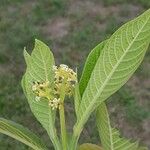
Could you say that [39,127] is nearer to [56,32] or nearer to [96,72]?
[56,32]

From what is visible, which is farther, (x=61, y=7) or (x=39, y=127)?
(x=61, y=7)

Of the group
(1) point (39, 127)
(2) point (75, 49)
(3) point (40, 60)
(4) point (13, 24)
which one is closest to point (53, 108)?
(3) point (40, 60)

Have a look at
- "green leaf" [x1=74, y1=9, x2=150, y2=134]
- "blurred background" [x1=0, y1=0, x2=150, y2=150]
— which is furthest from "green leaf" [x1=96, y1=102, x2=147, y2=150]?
"blurred background" [x1=0, y1=0, x2=150, y2=150]

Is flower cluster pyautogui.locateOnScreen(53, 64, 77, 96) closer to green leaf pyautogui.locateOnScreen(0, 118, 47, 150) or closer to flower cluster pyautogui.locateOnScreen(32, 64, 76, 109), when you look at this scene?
flower cluster pyautogui.locateOnScreen(32, 64, 76, 109)

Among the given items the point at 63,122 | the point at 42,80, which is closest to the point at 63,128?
the point at 63,122

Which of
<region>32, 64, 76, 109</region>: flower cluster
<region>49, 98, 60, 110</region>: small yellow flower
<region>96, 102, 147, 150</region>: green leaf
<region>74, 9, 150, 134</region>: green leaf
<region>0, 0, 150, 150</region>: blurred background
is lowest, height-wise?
<region>0, 0, 150, 150</region>: blurred background

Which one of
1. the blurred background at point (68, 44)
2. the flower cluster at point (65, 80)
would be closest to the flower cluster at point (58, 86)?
the flower cluster at point (65, 80)

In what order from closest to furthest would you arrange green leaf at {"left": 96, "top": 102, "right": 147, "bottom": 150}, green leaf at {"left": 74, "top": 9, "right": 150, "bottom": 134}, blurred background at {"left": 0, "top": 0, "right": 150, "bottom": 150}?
green leaf at {"left": 74, "top": 9, "right": 150, "bottom": 134}, green leaf at {"left": 96, "top": 102, "right": 147, "bottom": 150}, blurred background at {"left": 0, "top": 0, "right": 150, "bottom": 150}
